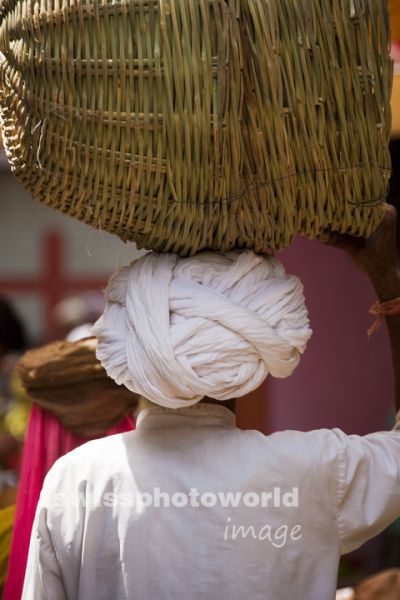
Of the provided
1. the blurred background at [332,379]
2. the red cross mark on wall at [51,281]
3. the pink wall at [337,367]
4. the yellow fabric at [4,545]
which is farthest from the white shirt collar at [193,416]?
the red cross mark on wall at [51,281]

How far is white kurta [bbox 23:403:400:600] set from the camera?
1.79 m

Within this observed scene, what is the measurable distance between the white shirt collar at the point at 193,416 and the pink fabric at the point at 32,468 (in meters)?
0.70

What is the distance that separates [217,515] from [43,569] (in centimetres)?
36

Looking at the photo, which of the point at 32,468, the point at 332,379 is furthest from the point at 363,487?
the point at 332,379

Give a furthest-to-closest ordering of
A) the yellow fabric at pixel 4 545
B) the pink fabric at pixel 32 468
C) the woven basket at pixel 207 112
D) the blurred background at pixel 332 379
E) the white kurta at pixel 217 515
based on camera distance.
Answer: the blurred background at pixel 332 379
the yellow fabric at pixel 4 545
the pink fabric at pixel 32 468
the white kurta at pixel 217 515
the woven basket at pixel 207 112

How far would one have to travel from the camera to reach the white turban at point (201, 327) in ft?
5.57

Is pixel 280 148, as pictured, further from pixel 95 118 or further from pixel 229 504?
pixel 229 504

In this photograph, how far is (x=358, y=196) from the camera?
1.80 meters

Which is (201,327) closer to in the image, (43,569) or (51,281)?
(43,569)

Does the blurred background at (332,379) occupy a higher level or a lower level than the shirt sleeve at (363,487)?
lower

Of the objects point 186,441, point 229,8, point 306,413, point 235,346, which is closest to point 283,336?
point 235,346

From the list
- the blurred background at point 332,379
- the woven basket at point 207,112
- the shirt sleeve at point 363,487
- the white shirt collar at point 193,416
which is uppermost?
the woven basket at point 207,112

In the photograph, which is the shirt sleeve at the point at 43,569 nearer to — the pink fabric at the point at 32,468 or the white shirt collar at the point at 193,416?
the white shirt collar at the point at 193,416

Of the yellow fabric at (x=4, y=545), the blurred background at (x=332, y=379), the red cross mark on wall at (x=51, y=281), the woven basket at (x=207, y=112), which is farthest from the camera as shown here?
the red cross mark on wall at (x=51, y=281)
